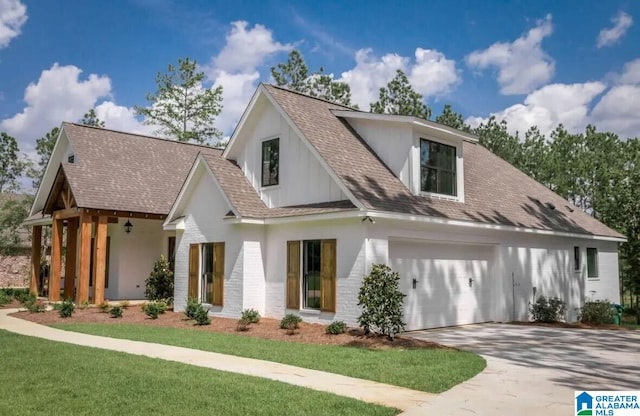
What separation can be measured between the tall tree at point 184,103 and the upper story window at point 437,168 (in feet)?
98.0

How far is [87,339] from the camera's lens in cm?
1195

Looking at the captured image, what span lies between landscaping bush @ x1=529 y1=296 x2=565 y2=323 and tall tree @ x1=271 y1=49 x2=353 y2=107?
85.8 ft

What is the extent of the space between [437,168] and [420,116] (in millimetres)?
24604

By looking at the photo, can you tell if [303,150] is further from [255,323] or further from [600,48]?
[600,48]

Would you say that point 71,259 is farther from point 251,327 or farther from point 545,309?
point 545,309

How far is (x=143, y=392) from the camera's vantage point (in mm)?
6945

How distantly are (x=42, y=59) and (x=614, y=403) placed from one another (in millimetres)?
29068

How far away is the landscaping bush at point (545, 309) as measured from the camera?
17375 millimetres

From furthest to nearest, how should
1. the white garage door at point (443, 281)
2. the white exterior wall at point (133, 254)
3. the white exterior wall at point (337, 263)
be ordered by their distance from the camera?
the white exterior wall at point (133, 254) < the white garage door at point (443, 281) < the white exterior wall at point (337, 263)

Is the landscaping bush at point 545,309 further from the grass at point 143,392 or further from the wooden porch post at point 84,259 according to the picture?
the wooden porch post at point 84,259

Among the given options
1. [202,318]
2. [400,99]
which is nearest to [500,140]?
[400,99]

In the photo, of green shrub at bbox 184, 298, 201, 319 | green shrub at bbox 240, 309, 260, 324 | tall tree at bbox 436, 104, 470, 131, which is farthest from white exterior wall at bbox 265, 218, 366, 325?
tall tree at bbox 436, 104, 470, 131

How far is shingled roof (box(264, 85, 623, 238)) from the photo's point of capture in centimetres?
1395

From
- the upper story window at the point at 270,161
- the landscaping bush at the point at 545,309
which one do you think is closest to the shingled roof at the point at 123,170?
the upper story window at the point at 270,161
